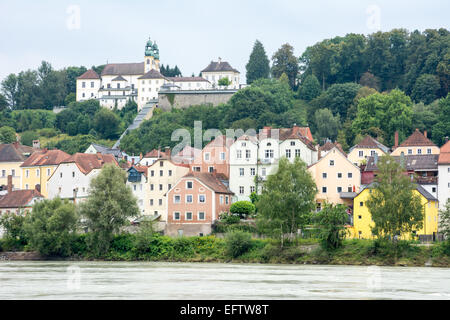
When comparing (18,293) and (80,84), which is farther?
(80,84)

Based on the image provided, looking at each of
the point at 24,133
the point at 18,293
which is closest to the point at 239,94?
the point at 24,133

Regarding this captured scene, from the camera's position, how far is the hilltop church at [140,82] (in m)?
138

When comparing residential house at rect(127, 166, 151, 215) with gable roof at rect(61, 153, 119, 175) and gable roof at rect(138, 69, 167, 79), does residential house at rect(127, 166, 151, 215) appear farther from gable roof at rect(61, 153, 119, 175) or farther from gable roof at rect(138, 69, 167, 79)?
gable roof at rect(138, 69, 167, 79)

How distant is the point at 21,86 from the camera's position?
159 metres

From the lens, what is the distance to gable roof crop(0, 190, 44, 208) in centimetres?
7188

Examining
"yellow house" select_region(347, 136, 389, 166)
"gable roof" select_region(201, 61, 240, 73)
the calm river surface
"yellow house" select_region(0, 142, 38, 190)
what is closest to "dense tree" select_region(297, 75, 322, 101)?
"gable roof" select_region(201, 61, 240, 73)

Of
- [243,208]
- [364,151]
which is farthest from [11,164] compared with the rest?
[364,151]

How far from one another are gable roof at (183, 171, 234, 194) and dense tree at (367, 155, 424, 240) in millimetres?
15115

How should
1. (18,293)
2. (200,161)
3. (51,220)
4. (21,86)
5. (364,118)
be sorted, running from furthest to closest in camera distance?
(21,86)
(364,118)
(200,161)
(51,220)
(18,293)

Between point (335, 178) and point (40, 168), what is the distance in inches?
1220

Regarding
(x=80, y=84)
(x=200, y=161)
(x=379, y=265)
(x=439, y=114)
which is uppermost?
(x=80, y=84)

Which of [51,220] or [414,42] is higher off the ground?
[414,42]
